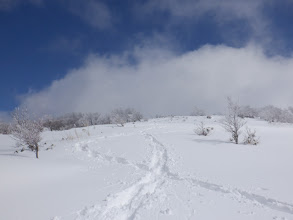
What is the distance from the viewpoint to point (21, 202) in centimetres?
318

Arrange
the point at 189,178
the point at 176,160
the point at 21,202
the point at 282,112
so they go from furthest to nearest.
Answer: the point at 282,112, the point at 176,160, the point at 189,178, the point at 21,202

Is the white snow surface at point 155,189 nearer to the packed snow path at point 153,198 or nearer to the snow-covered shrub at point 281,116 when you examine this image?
the packed snow path at point 153,198

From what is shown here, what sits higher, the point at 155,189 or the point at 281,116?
the point at 281,116

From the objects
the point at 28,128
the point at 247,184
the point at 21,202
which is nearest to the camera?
the point at 21,202

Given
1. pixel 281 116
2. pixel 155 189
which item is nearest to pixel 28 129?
pixel 155 189

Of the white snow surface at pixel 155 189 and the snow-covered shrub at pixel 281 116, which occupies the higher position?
the snow-covered shrub at pixel 281 116

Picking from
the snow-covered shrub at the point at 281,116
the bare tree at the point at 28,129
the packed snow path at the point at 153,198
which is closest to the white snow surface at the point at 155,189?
the packed snow path at the point at 153,198

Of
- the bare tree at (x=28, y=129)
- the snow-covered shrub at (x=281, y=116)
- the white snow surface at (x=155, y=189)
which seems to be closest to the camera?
the white snow surface at (x=155, y=189)

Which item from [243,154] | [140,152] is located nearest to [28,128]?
[140,152]

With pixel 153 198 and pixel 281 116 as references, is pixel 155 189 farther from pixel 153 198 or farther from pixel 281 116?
pixel 281 116

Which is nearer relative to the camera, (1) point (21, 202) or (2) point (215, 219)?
(2) point (215, 219)

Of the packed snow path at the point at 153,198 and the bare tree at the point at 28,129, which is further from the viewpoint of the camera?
the bare tree at the point at 28,129

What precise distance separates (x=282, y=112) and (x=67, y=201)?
3568cm

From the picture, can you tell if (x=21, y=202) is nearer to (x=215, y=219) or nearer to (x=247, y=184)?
(x=215, y=219)
